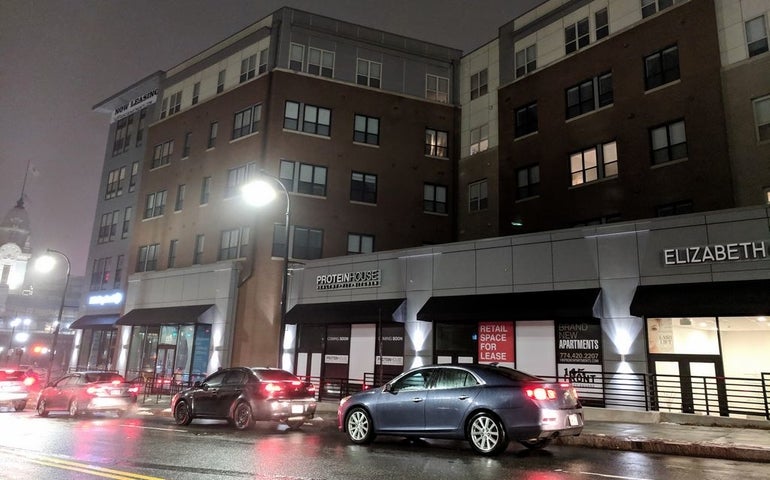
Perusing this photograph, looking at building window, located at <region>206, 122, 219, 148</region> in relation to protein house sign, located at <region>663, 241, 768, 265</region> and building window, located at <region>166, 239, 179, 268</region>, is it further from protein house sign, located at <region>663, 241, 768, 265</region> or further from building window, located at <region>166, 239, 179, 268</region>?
protein house sign, located at <region>663, 241, 768, 265</region>

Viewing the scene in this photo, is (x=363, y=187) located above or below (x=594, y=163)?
above

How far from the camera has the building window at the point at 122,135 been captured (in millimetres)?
42625

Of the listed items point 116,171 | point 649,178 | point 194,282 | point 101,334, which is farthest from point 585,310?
point 116,171

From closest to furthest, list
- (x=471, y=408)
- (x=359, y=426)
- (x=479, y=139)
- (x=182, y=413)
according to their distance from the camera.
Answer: (x=471, y=408) → (x=359, y=426) → (x=182, y=413) → (x=479, y=139)

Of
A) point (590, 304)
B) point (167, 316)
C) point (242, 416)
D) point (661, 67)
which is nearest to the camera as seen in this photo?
point (242, 416)

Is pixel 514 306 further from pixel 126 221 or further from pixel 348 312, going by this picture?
pixel 126 221

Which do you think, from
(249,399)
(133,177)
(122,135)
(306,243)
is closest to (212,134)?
(306,243)

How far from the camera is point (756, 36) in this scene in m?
20.3

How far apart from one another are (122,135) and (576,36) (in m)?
34.4

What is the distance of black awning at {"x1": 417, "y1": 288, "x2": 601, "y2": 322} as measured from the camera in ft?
57.8

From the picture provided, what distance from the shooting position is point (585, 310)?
56.6 feet

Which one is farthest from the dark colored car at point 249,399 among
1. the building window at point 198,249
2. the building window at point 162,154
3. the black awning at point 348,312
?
the building window at point 162,154

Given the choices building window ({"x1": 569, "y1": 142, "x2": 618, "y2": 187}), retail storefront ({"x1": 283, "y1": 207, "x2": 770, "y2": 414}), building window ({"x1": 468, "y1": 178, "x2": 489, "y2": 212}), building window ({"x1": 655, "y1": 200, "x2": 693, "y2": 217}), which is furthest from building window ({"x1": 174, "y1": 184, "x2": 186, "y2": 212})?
building window ({"x1": 655, "y1": 200, "x2": 693, "y2": 217})

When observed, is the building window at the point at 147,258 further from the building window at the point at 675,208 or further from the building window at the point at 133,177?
the building window at the point at 675,208
